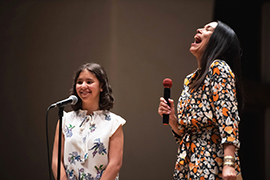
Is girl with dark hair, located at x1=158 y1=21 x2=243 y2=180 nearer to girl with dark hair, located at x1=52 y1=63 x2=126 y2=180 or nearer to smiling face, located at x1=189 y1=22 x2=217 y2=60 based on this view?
smiling face, located at x1=189 y1=22 x2=217 y2=60

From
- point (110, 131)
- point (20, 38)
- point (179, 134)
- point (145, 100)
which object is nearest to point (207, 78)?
point (179, 134)

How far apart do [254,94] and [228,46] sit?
2584mm

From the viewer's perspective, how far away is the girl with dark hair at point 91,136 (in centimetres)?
231

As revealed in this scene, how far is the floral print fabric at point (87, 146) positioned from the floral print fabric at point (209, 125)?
2.03 ft

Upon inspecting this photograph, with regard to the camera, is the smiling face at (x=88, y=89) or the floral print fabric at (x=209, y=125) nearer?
the floral print fabric at (x=209, y=125)

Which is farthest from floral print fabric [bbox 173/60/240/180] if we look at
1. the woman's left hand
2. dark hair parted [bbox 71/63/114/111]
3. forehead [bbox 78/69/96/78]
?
forehead [bbox 78/69/96/78]

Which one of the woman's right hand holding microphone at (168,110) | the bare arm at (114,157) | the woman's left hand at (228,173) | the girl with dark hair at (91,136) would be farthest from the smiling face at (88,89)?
the woman's left hand at (228,173)

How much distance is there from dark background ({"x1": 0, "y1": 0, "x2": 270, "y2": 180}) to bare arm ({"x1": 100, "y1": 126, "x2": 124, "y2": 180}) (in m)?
1.52

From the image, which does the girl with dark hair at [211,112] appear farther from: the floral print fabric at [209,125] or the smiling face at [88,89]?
the smiling face at [88,89]

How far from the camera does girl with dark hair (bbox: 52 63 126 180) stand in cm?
231

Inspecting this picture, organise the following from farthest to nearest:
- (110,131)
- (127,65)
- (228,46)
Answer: (127,65), (110,131), (228,46)

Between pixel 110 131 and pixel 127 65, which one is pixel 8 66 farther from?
pixel 110 131

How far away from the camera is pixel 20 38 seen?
4.13 metres

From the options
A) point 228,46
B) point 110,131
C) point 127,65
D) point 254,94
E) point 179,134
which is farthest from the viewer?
point 254,94
